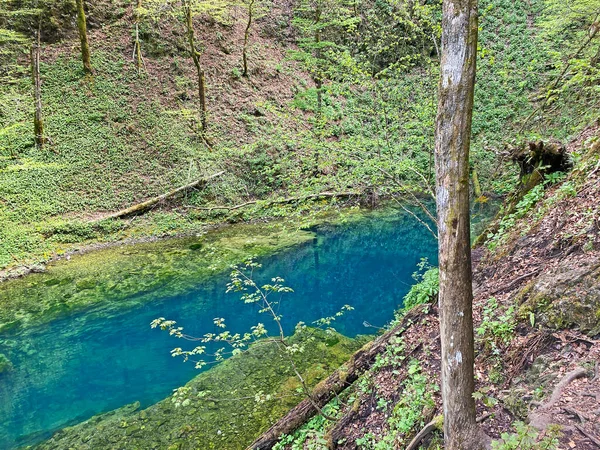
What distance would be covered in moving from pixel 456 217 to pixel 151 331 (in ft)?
27.0

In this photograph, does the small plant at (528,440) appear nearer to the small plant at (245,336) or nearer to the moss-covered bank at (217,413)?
the small plant at (245,336)

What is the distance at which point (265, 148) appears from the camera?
670 inches

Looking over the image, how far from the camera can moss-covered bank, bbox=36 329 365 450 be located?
5504 mm

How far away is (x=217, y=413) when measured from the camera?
596cm

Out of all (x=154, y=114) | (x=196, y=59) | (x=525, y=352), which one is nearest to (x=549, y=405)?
(x=525, y=352)

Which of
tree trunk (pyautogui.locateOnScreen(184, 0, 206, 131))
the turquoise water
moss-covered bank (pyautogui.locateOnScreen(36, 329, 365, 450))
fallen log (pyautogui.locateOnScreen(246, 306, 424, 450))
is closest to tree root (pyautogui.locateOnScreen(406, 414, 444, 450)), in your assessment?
fallen log (pyautogui.locateOnScreen(246, 306, 424, 450))

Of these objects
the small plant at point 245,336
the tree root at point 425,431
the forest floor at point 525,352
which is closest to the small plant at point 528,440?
the forest floor at point 525,352

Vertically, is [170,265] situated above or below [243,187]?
below

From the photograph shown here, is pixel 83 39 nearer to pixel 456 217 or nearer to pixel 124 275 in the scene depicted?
pixel 124 275

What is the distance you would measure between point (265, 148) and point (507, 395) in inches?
597

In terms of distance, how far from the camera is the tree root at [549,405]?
2501mm

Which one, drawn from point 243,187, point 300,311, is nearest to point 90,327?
point 300,311

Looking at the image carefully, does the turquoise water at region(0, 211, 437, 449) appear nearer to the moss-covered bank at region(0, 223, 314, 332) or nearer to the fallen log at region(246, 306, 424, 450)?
the moss-covered bank at region(0, 223, 314, 332)

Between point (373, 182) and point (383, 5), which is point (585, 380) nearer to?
point (373, 182)
